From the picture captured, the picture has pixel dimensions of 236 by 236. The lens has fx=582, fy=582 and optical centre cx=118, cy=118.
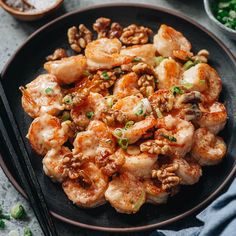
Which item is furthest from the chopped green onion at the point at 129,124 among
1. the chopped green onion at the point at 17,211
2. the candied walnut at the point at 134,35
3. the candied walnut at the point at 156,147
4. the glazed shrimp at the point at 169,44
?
the chopped green onion at the point at 17,211

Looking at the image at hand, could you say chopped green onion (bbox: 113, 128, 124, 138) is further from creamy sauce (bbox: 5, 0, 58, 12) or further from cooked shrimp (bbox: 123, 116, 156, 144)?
creamy sauce (bbox: 5, 0, 58, 12)

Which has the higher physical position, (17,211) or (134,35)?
(134,35)

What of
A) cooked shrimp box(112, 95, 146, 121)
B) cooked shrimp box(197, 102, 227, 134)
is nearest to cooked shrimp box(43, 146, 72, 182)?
cooked shrimp box(112, 95, 146, 121)

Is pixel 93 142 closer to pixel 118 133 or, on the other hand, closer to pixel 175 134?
pixel 118 133

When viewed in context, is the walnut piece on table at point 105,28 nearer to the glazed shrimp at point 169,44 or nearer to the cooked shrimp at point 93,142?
the glazed shrimp at point 169,44

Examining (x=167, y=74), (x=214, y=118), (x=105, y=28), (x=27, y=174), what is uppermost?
(x=105, y=28)

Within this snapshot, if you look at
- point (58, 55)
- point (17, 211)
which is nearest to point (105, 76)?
point (58, 55)
